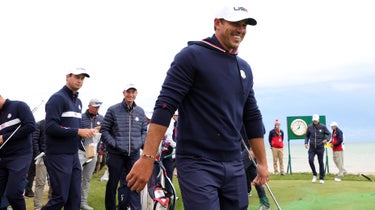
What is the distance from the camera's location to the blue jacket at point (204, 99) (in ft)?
10.1

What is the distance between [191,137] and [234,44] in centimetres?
74

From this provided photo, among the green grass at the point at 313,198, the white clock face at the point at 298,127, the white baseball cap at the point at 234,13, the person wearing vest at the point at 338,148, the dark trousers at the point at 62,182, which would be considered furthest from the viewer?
the white clock face at the point at 298,127

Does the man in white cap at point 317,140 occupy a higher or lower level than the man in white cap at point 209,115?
lower

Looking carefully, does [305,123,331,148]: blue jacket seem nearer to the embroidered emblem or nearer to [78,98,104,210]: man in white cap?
[78,98,104,210]: man in white cap

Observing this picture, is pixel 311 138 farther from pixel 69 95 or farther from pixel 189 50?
pixel 189 50

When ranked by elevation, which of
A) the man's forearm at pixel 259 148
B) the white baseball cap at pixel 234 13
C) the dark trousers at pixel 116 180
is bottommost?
the dark trousers at pixel 116 180

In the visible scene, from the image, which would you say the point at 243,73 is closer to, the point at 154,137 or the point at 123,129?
the point at 154,137

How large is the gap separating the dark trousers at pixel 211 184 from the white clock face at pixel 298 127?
1910 centimetres

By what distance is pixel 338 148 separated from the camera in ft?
57.4

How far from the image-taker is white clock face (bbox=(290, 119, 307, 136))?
21703mm

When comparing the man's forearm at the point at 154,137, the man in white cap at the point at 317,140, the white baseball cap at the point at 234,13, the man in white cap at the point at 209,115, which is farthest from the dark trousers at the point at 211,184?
the man in white cap at the point at 317,140

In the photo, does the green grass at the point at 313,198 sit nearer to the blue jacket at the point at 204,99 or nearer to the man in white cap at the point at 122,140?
the man in white cap at the point at 122,140

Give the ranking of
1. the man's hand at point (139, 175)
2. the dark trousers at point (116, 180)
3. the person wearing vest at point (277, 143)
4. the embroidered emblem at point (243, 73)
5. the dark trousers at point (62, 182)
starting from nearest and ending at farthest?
the man's hand at point (139, 175) < the embroidered emblem at point (243, 73) < the dark trousers at point (62, 182) < the dark trousers at point (116, 180) < the person wearing vest at point (277, 143)

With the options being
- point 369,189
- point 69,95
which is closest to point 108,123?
point 69,95
